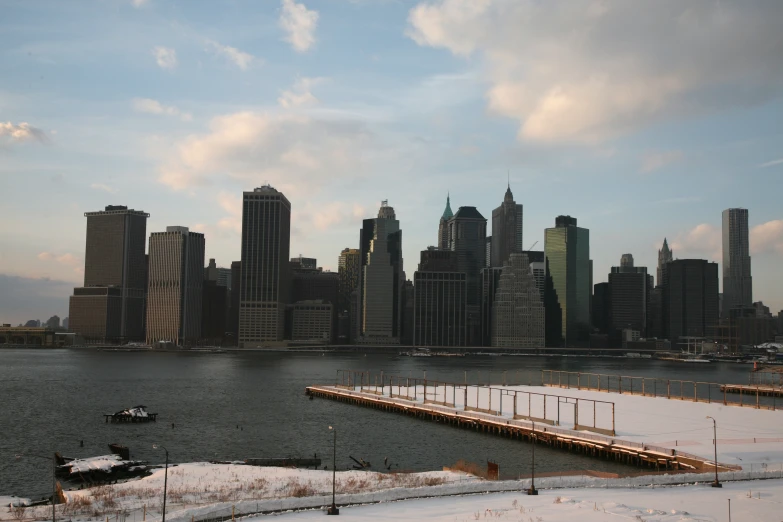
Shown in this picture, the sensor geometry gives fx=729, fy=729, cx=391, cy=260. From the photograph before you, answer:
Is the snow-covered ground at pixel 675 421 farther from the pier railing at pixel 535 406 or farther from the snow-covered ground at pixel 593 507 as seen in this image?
the snow-covered ground at pixel 593 507

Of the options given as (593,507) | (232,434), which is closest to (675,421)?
(593,507)

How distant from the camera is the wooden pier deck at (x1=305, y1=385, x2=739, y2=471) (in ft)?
215

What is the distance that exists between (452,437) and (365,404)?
121 ft

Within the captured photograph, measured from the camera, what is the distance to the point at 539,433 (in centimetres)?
8312

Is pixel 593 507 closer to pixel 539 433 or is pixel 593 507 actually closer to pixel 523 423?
pixel 539 433

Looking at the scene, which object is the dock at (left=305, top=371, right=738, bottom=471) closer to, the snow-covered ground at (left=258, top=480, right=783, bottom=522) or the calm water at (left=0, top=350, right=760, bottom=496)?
the calm water at (left=0, top=350, right=760, bottom=496)

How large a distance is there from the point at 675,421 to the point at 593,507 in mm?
46295

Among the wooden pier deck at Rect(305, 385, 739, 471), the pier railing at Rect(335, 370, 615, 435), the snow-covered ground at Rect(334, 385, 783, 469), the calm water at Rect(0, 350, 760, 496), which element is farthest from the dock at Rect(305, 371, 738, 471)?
the calm water at Rect(0, 350, 760, 496)

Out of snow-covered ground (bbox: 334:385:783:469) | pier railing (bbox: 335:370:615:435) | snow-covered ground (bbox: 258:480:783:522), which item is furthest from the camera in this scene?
pier railing (bbox: 335:370:615:435)

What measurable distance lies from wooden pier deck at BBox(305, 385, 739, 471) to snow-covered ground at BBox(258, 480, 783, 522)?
25.9ft

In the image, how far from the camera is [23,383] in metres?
172

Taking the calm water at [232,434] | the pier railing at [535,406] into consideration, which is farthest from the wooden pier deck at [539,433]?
the calm water at [232,434]

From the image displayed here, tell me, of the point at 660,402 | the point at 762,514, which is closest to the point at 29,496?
the point at 762,514

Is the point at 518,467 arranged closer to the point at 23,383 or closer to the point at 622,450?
the point at 622,450
